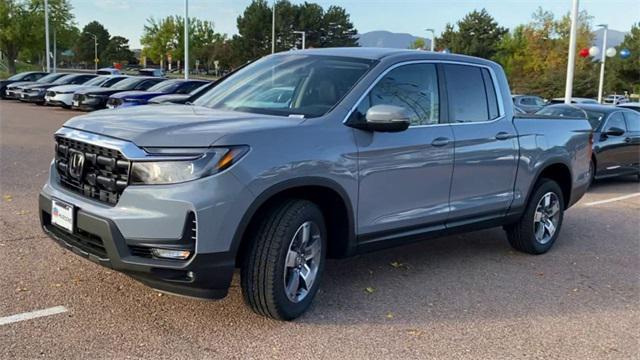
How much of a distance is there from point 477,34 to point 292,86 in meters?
71.2

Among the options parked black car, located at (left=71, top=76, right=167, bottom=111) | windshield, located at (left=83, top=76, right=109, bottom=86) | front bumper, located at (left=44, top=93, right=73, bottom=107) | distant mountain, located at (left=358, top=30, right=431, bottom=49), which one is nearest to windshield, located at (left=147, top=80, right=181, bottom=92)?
parked black car, located at (left=71, top=76, right=167, bottom=111)

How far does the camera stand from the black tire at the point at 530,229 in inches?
247

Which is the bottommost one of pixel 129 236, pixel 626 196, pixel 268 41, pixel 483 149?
pixel 626 196

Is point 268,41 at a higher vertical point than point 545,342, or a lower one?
higher

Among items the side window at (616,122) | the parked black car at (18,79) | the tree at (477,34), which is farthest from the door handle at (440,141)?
the tree at (477,34)

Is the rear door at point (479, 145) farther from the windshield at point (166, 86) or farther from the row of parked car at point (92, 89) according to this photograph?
the windshield at point (166, 86)

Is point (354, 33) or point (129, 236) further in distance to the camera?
point (354, 33)

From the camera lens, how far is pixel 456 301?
4.88 meters

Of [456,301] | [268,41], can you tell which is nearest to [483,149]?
[456,301]

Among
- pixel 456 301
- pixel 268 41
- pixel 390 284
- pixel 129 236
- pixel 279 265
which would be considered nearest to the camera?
pixel 129 236

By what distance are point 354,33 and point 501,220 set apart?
84880 mm

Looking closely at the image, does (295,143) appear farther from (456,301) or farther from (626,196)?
(626,196)

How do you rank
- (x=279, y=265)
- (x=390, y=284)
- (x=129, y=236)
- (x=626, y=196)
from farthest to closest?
(x=626, y=196) < (x=390, y=284) < (x=279, y=265) < (x=129, y=236)

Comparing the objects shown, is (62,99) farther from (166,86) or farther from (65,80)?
(166,86)
